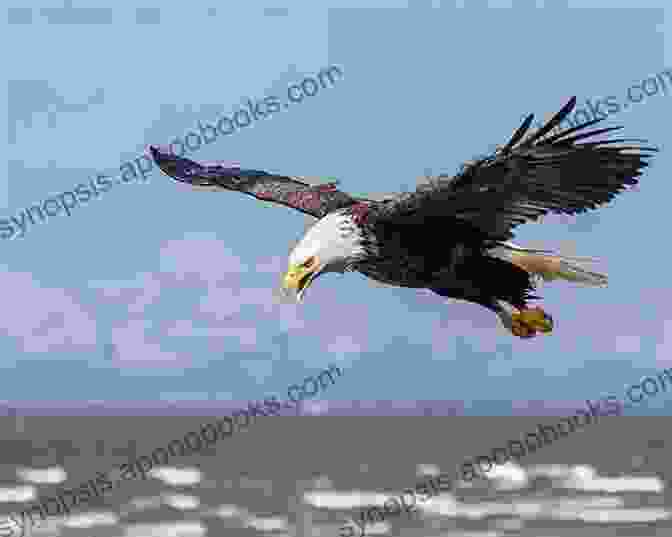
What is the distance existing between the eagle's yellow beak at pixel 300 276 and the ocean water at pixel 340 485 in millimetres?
50896

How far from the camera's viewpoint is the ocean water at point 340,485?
211ft

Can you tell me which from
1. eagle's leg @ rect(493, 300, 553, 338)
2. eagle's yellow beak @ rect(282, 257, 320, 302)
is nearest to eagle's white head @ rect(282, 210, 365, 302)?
eagle's yellow beak @ rect(282, 257, 320, 302)

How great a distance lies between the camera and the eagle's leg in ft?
36.9

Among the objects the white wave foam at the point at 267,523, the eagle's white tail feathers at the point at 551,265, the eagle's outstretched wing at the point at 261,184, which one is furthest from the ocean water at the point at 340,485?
the eagle's white tail feathers at the point at 551,265

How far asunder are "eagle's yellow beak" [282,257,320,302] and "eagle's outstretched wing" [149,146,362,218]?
1417mm

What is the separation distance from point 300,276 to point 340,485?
7675 cm

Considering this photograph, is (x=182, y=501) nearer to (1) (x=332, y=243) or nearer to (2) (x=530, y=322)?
(2) (x=530, y=322)

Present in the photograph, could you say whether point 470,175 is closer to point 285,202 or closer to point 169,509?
point 285,202

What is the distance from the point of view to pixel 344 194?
12.5 m

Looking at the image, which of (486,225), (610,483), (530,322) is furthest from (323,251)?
(610,483)

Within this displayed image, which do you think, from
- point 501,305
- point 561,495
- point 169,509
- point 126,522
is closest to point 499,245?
point 501,305

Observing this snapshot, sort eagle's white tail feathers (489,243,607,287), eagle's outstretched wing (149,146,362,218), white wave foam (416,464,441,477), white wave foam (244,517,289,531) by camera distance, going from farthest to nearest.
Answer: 1. white wave foam (416,464,441,477)
2. white wave foam (244,517,289,531)
3. eagle's outstretched wing (149,146,362,218)
4. eagle's white tail feathers (489,243,607,287)

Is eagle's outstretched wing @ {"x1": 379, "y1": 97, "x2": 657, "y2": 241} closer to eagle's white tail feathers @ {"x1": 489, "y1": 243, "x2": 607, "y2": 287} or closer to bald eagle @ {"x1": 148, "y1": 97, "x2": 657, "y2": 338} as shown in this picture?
A: bald eagle @ {"x1": 148, "y1": 97, "x2": 657, "y2": 338}

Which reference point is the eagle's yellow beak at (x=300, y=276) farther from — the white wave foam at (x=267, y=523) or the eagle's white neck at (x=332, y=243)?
the white wave foam at (x=267, y=523)
